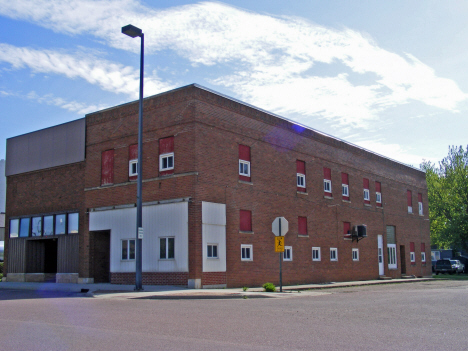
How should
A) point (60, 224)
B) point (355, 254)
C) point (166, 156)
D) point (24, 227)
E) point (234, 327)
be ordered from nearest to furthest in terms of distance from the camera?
point (234, 327)
point (166, 156)
point (60, 224)
point (24, 227)
point (355, 254)

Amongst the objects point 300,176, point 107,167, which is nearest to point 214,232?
point 107,167

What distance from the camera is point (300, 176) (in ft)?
99.7

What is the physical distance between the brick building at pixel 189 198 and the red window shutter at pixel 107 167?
6 cm

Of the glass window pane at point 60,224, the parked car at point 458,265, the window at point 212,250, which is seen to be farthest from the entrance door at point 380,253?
the glass window pane at point 60,224

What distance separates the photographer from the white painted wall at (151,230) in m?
22.6

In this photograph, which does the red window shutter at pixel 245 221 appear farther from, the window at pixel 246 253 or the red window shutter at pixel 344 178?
the red window shutter at pixel 344 178

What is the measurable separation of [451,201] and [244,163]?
36.6 metres

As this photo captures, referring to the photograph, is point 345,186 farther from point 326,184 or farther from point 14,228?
point 14,228

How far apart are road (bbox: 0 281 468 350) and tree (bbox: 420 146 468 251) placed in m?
42.5

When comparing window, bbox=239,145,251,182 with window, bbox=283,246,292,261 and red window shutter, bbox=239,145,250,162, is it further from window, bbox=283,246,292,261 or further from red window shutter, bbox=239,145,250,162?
window, bbox=283,246,292,261

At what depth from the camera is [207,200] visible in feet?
76.1

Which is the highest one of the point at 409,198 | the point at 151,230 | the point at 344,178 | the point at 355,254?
the point at 344,178

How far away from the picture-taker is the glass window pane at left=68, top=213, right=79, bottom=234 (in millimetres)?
27953

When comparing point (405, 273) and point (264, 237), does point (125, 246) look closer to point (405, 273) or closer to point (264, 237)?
point (264, 237)
